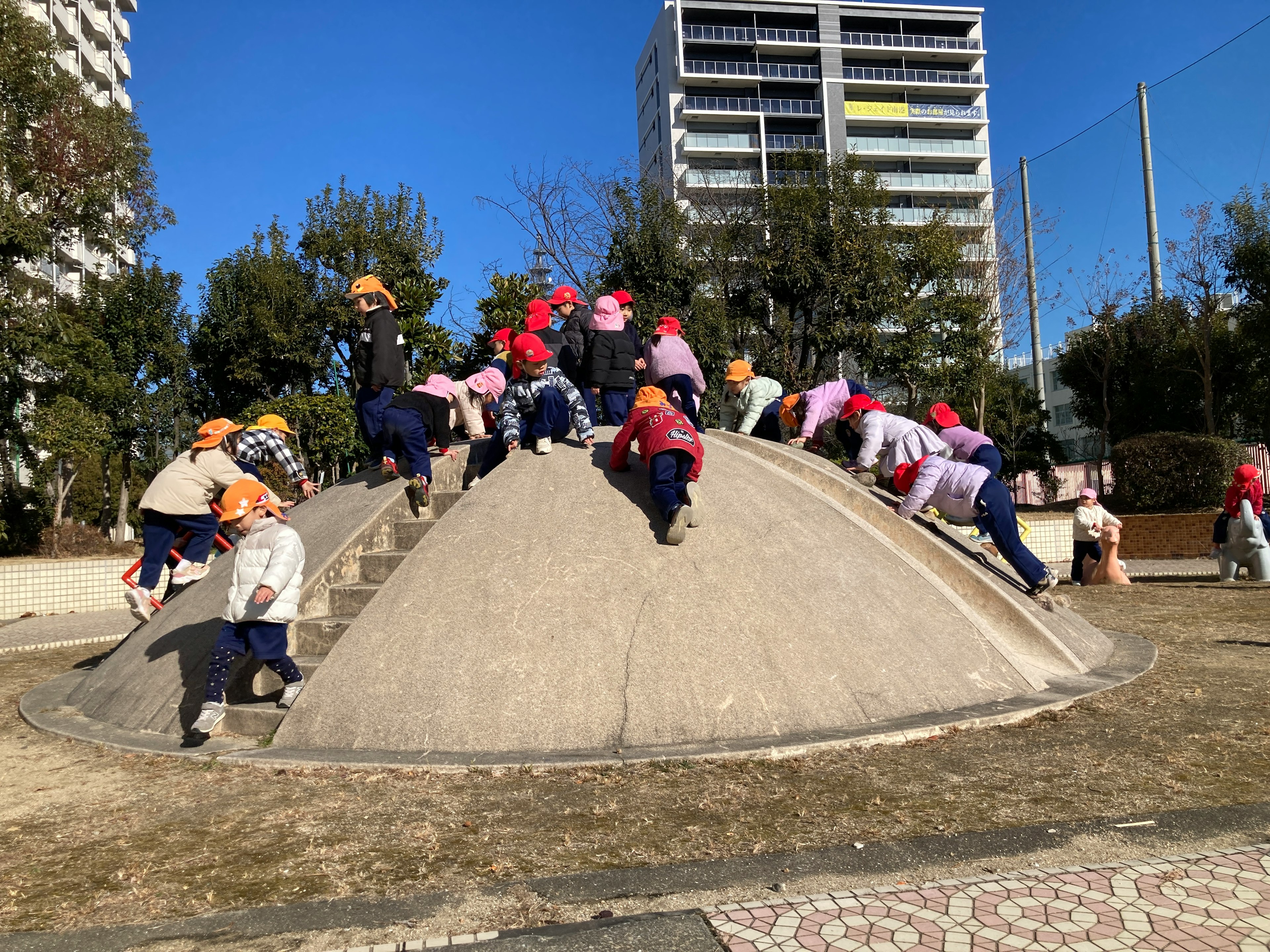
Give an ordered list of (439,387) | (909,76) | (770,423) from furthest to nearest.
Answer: (909,76) < (770,423) < (439,387)

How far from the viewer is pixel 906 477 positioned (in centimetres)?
838

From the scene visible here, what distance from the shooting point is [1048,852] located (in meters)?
3.59

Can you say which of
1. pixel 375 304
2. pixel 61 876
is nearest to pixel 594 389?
pixel 375 304

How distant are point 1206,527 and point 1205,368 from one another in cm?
787

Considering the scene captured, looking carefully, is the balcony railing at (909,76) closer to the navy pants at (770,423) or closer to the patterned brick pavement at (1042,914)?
the navy pants at (770,423)

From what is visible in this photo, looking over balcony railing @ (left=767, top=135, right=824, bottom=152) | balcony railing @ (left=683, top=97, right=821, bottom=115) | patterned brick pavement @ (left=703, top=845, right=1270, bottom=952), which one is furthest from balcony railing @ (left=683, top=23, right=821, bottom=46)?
patterned brick pavement @ (left=703, top=845, right=1270, bottom=952)

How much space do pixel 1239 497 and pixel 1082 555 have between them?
2.28 metres

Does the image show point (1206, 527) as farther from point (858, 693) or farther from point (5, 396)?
point (5, 396)

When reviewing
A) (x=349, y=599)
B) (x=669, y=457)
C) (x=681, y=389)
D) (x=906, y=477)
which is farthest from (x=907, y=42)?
(x=349, y=599)

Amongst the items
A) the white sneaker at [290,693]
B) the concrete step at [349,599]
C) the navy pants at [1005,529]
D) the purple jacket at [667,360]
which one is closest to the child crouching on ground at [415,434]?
the concrete step at [349,599]

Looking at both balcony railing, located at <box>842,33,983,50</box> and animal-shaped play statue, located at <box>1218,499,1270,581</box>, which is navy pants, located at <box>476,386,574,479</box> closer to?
animal-shaped play statue, located at <box>1218,499,1270,581</box>

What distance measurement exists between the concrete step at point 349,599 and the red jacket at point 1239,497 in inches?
491

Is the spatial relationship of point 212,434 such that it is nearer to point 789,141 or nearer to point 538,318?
point 538,318

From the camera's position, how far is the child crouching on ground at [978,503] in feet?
24.4
